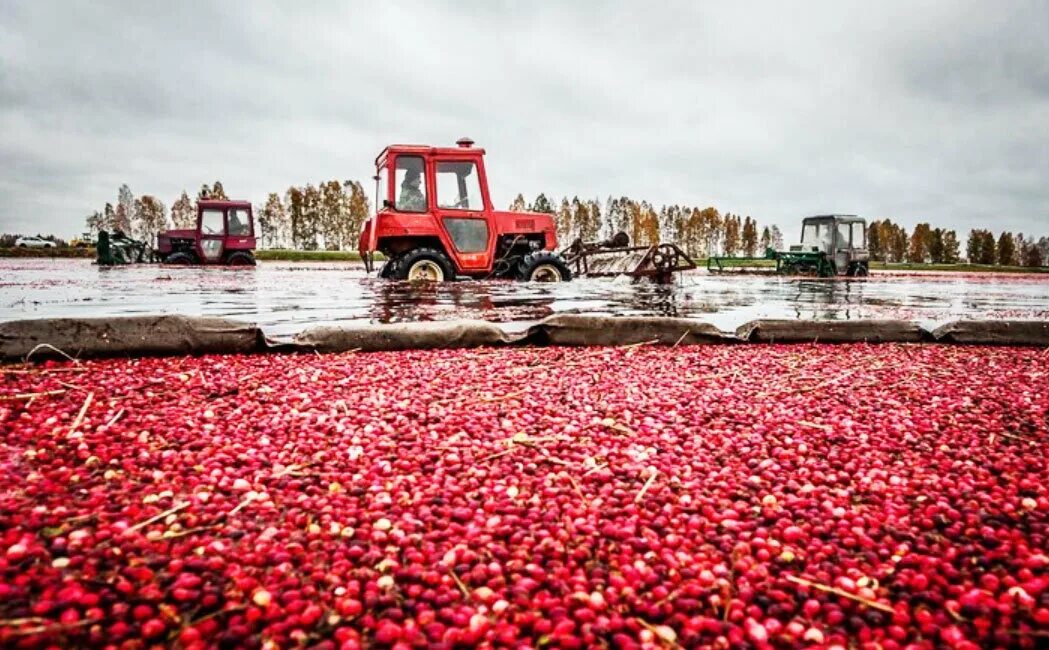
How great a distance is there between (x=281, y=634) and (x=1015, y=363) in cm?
539

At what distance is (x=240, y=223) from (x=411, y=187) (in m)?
15.0

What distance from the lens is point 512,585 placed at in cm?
159

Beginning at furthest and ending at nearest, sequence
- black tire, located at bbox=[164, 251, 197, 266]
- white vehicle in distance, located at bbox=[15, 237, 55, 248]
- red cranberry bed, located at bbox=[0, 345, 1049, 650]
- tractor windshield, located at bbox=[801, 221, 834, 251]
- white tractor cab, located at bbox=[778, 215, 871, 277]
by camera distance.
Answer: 1. white vehicle in distance, located at bbox=[15, 237, 55, 248]
2. tractor windshield, located at bbox=[801, 221, 834, 251]
3. black tire, located at bbox=[164, 251, 197, 266]
4. white tractor cab, located at bbox=[778, 215, 871, 277]
5. red cranberry bed, located at bbox=[0, 345, 1049, 650]

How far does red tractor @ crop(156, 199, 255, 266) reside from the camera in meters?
24.4

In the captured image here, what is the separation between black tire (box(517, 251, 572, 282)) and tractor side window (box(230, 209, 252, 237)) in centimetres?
1567

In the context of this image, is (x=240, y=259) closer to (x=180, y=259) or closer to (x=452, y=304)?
(x=180, y=259)

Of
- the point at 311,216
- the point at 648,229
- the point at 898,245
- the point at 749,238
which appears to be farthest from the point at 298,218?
the point at 898,245

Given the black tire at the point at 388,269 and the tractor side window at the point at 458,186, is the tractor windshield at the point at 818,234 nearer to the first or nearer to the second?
the tractor side window at the point at 458,186

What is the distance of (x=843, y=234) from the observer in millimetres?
25219

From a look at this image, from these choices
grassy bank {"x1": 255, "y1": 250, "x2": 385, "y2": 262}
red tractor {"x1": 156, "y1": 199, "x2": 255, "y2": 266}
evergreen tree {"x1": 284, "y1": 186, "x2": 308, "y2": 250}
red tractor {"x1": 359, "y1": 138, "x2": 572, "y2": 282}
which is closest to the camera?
red tractor {"x1": 359, "y1": 138, "x2": 572, "y2": 282}

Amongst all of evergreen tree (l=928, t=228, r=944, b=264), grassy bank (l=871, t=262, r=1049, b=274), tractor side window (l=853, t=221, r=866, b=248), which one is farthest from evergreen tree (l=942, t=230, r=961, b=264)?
tractor side window (l=853, t=221, r=866, b=248)

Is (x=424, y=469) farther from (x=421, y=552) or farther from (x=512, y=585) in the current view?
(x=512, y=585)

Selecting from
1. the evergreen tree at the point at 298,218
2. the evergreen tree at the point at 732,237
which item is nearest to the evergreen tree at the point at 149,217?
the evergreen tree at the point at 298,218

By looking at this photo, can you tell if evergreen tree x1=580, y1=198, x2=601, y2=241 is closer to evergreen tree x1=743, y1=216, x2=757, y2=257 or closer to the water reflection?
evergreen tree x1=743, y1=216, x2=757, y2=257
